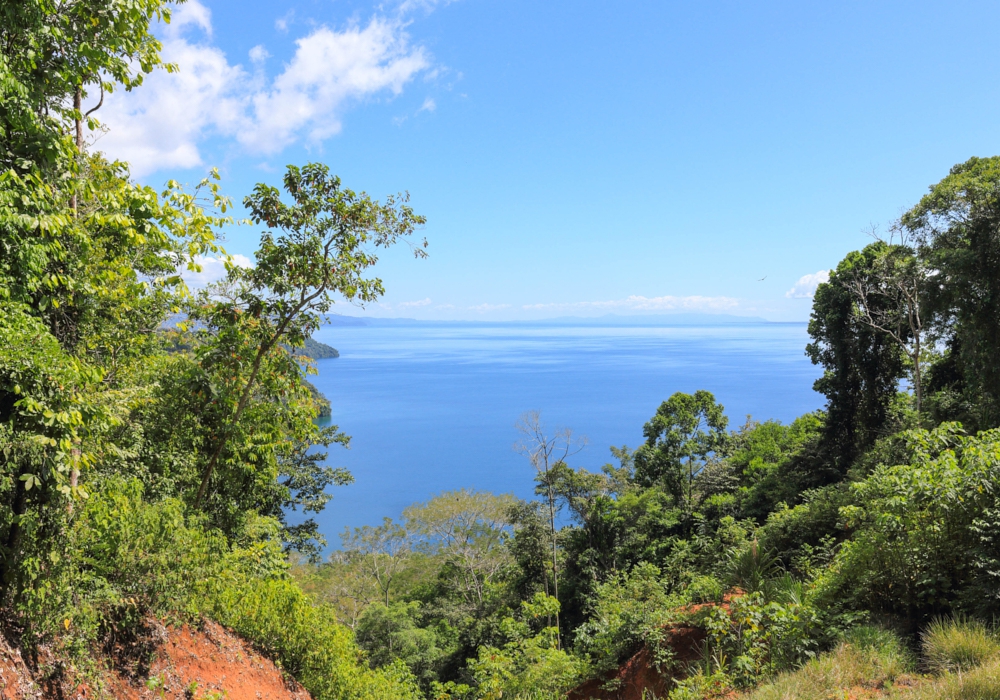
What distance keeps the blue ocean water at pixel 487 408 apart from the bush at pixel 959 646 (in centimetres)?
4684

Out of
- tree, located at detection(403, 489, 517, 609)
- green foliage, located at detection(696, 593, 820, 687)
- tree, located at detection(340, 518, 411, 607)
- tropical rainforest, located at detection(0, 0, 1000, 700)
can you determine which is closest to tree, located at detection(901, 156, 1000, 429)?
tropical rainforest, located at detection(0, 0, 1000, 700)

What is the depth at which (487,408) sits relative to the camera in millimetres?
98438

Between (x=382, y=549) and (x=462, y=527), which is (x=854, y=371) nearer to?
(x=462, y=527)

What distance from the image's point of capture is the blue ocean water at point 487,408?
193 ft

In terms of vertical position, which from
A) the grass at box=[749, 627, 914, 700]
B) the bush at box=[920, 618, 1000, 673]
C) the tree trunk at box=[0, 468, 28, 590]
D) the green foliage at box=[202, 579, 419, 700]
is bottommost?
the green foliage at box=[202, 579, 419, 700]

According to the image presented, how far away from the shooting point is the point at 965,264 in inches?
453

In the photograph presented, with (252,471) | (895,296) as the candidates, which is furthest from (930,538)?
(895,296)

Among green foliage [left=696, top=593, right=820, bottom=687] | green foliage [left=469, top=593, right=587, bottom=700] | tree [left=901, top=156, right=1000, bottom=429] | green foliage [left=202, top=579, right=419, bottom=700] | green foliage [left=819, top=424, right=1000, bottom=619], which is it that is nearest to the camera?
green foliage [left=819, top=424, right=1000, bottom=619]

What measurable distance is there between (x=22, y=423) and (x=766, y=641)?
7.35 metres

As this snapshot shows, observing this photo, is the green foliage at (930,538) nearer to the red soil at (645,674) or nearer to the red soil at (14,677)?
the red soil at (645,674)

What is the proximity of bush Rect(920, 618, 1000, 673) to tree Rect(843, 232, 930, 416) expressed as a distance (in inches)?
497

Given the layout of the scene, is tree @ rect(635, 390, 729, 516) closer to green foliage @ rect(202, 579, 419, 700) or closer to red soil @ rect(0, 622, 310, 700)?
green foliage @ rect(202, 579, 419, 700)

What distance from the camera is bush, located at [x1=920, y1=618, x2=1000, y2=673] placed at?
4258mm

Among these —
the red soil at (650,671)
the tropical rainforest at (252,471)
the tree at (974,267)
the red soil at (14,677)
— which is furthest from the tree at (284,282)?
the tree at (974,267)
